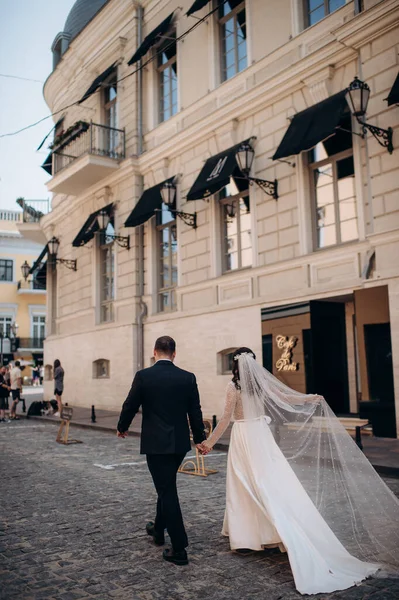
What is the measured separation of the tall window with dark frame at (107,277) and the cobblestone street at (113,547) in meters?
11.7

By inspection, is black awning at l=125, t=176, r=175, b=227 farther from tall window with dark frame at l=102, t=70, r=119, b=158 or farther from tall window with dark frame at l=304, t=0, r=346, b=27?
tall window with dark frame at l=304, t=0, r=346, b=27

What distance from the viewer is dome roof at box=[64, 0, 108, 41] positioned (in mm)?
23688

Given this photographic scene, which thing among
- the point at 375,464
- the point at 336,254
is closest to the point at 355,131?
the point at 336,254

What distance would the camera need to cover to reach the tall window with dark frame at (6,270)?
52344mm

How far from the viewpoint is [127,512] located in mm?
6410

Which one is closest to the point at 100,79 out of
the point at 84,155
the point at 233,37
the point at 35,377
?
the point at 84,155

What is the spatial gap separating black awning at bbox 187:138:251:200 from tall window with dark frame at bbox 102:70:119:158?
6.46m

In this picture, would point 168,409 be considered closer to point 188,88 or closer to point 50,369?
point 188,88

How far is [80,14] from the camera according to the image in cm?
2425

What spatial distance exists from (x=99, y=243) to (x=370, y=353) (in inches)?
519

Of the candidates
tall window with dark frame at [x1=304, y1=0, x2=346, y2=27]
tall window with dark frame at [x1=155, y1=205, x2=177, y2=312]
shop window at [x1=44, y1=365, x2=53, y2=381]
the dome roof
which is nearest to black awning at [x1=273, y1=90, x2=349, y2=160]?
tall window with dark frame at [x1=304, y1=0, x2=346, y2=27]

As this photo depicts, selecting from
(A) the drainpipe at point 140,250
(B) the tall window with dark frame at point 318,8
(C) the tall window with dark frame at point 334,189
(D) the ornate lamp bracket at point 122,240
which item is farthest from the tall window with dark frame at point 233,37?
(D) the ornate lamp bracket at point 122,240

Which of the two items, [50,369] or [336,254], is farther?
[50,369]

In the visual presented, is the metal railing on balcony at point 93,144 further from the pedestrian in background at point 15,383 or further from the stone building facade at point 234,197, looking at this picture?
the pedestrian in background at point 15,383
